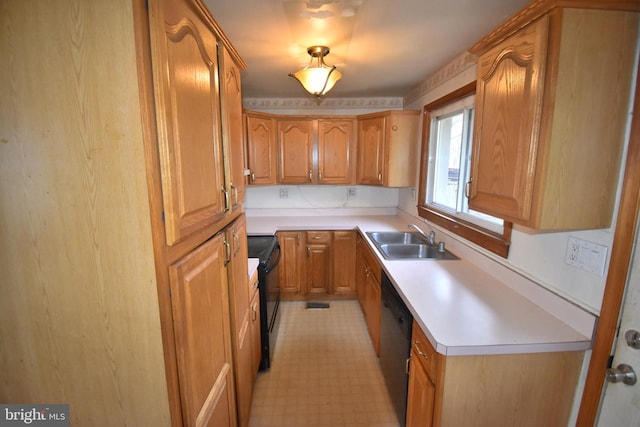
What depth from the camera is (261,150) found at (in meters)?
3.01

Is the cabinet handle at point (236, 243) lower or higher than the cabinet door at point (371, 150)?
lower

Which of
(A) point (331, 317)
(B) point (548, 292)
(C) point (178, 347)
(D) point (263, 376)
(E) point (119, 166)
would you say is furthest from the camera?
(A) point (331, 317)

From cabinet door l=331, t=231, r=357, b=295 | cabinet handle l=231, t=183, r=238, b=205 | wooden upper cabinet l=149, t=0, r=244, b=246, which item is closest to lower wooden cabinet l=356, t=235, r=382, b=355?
cabinet door l=331, t=231, r=357, b=295

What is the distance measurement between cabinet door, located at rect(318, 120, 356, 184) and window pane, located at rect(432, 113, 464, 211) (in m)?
0.96

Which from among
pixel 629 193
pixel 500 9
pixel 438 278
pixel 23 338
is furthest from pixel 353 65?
pixel 23 338

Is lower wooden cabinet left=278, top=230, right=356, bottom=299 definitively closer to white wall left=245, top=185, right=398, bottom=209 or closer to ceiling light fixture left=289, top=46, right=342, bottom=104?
white wall left=245, top=185, right=398, bottom=209

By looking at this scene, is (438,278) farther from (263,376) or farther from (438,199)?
(263,376)

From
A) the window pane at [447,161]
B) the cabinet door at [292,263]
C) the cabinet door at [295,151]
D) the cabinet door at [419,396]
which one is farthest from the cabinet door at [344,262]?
the cabinet door at [419,396]

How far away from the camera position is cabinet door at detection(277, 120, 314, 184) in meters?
3.10

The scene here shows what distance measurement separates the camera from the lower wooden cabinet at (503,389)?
1082 millimetres

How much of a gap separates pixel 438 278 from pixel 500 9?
4.71 ft

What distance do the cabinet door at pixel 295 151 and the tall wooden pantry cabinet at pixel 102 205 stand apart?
2.23 m

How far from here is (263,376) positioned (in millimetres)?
2066

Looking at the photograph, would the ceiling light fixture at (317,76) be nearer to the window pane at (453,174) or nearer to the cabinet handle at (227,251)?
the window pane at (453,174)
